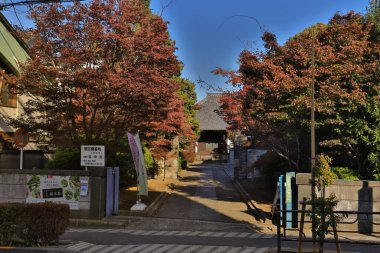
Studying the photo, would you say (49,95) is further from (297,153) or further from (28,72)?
(297,153)

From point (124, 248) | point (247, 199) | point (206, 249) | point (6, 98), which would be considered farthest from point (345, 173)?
point (6, 98)

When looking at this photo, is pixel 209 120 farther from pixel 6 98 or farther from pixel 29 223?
pixel 29 223

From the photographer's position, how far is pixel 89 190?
14531mm

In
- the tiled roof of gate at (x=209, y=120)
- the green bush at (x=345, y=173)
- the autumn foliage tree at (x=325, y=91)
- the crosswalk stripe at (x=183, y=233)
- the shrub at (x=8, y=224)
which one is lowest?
the crosswalk stripe at (x=183, y=233)

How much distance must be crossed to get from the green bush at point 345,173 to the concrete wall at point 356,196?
161cm

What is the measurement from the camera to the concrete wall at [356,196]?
13.6m

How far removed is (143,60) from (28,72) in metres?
3.84

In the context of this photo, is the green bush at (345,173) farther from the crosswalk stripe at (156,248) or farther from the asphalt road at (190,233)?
the crosswalk stripe at (156,248)

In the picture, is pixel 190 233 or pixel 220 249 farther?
pixel 190 233

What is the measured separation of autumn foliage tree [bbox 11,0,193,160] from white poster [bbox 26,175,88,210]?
1.87 m

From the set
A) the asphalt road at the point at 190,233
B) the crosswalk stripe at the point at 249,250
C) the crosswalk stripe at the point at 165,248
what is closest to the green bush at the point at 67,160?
the asphalt road at the point at 190,233

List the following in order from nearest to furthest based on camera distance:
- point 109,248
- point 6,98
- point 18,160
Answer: point 109,248, point 18,160, point 6,98

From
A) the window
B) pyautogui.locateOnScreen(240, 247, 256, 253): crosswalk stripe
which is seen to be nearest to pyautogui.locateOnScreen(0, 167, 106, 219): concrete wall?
pyautogui.locateOnScreen(240, 247, 256, 253): crosswalk stripe

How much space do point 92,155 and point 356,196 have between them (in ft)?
27.2
